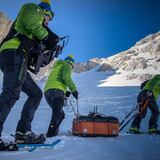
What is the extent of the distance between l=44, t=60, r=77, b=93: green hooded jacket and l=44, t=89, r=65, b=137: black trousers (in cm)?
15

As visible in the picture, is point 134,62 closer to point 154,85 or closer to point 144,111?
point 154,85

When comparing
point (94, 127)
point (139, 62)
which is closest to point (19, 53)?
point (94, 127)

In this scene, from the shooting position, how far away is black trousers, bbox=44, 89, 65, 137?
6590mm

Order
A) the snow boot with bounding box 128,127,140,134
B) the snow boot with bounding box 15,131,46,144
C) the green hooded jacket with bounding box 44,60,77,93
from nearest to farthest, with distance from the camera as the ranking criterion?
the snow boot with bounding box 15,131,46,144 → the green hooded jacket with bounding box 44,60,77,93 → the snow boot with bounding box 128,127,140,134

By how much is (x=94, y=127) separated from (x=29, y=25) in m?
3.44

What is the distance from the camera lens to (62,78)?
7031 millimetres

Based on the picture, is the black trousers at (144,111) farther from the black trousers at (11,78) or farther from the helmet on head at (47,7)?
the black trousers at (11,78)

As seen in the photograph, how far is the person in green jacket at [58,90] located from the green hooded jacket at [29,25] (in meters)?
2.47

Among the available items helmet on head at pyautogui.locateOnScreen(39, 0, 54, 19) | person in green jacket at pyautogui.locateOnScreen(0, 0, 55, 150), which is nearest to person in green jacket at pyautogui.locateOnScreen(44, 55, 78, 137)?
person in green jacket at pyautogui.locateOnScreen(0, 0, 55, 150)

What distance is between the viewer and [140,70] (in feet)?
344

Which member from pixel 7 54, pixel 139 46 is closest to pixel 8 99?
pixel 7 54

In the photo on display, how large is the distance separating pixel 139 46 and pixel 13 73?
139 meters

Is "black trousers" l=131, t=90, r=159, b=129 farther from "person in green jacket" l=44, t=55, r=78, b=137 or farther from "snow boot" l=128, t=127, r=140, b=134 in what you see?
"person in green jacket" l=44, t=55, r=78, b=137

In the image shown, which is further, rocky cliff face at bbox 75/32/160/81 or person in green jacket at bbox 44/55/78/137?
rocky cliff face at bbox 75/32/160/81
